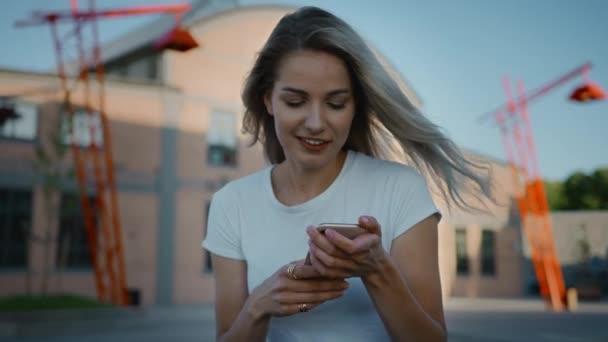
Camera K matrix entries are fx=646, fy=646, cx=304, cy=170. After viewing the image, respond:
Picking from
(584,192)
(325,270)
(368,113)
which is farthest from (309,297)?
(584,192)

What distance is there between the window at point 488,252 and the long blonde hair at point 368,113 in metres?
27.8

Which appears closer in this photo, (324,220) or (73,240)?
(324,220)

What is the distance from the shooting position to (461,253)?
2836 cm

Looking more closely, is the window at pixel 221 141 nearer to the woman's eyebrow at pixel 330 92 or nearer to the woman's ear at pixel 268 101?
the woman's ear at pixel 268 101

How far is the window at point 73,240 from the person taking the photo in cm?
1794

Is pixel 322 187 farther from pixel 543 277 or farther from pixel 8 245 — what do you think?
pixel 543 277

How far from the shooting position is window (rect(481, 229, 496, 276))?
29031 mm

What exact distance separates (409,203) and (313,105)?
1.38ft

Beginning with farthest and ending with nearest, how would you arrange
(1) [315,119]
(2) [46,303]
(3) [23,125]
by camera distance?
(3) [23,125]
(2) [46,303]
(1) [315,119]

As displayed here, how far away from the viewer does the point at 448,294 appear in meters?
27.0

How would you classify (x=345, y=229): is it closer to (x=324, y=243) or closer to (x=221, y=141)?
(x=324, y=243)

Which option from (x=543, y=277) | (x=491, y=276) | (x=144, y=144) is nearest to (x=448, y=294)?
(x=491, y=276)

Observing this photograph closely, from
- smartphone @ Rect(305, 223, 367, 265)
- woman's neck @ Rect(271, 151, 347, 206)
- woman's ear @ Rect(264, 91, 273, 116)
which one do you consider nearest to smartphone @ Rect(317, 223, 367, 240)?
smartphone @ Rect(305, 223, 367, 265)

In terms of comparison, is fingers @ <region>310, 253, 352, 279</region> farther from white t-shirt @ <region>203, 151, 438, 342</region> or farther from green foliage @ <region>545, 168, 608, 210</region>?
green foliage @ <region>545, 168, 608, 210</region>
